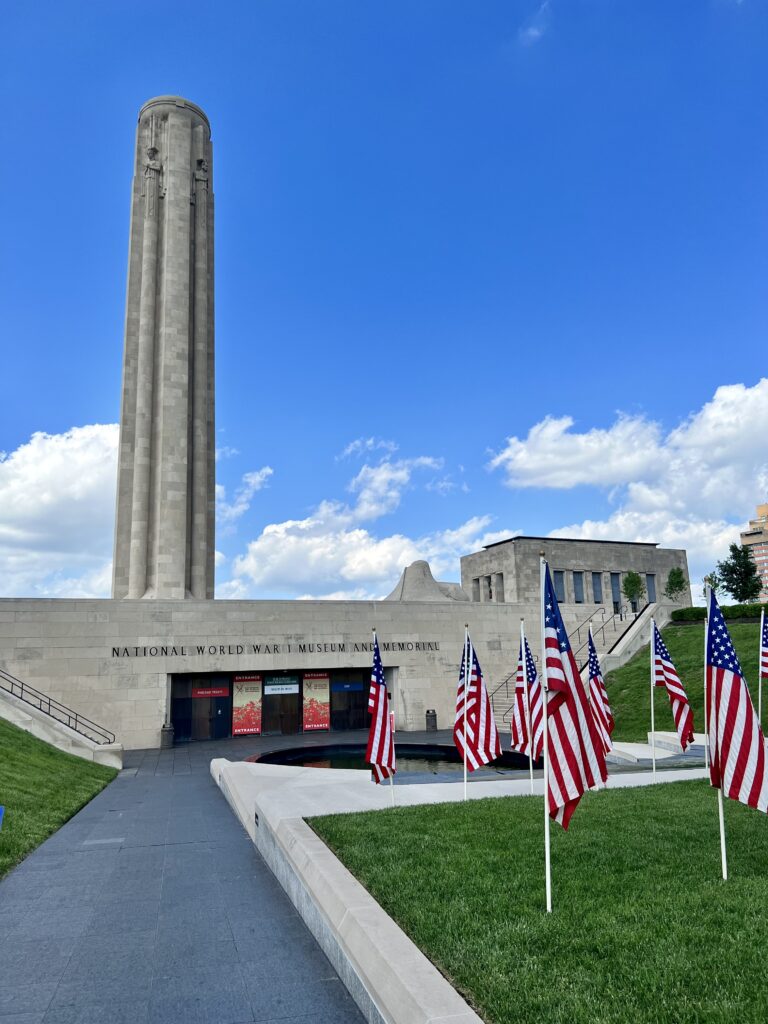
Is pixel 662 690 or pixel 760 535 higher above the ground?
pixel 760 535

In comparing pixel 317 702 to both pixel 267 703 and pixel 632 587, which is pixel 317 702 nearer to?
pixel 267 703

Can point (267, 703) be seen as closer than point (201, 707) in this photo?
No

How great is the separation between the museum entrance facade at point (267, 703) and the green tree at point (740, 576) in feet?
107

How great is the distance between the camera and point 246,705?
33188mm

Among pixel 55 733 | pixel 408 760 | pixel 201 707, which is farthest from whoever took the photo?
pixel 201 707

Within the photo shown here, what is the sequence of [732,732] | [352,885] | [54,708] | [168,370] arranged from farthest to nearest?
[168,370] → [54,708] → [732,732] → [352,885]

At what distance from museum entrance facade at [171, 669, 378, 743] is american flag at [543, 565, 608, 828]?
27638 mm

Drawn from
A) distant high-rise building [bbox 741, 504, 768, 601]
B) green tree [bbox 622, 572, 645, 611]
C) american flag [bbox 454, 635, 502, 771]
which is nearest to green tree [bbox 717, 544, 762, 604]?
green tree [bbox 622, 572, 645, 611]

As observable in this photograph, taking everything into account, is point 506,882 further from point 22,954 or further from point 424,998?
point 22,954

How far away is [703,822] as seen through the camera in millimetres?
10617

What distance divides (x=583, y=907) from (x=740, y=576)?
5291 cm

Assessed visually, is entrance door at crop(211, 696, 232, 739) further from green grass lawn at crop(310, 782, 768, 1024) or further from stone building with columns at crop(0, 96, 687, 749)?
green grass lawn at crop(310, 782, 768, 1024)

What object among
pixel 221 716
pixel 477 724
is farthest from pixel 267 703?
pixel 477 724

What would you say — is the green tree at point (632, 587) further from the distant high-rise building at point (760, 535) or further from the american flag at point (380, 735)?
the distant high-rise building at point (760, 535)
